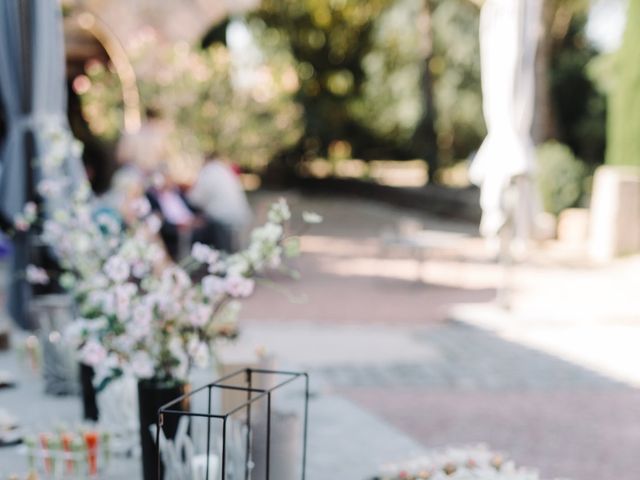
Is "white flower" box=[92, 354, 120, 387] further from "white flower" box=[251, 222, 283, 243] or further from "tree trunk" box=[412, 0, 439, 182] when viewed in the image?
"tree trunk" box=[412, 0, 439, 182]

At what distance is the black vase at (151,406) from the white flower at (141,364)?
65 millimetres

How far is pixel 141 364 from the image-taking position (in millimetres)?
3691

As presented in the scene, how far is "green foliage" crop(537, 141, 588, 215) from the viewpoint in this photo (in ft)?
49.5

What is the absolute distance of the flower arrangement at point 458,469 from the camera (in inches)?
126

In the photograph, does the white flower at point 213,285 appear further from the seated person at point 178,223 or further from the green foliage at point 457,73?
the green foliage at point 457,73

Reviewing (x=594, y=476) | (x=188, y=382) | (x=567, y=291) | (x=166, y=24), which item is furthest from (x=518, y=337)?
(x=166, y=24)

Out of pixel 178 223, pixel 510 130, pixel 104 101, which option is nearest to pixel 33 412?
pixel 178 223

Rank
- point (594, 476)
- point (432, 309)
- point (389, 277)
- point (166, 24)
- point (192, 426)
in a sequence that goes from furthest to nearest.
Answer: point (166, 24) → point (389, 277) → point (432, 309) → point (594, 476) → point (192, 426)

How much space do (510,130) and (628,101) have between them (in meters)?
6.49

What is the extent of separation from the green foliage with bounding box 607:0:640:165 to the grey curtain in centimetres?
945

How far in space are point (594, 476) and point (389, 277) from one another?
23.3 feet

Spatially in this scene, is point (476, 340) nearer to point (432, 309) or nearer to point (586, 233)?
point (432, 309)

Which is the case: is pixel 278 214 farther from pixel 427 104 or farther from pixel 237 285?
pixel 427 104

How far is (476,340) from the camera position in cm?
770
